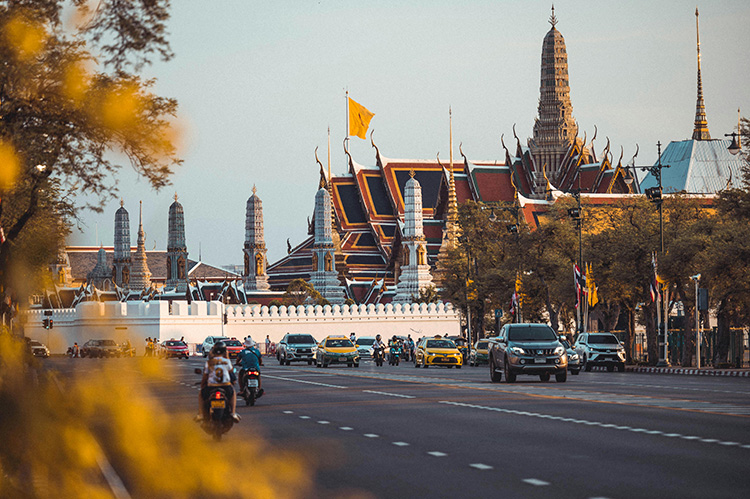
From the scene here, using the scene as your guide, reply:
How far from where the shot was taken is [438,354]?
49.5 m

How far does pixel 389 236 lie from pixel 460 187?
10.2 m

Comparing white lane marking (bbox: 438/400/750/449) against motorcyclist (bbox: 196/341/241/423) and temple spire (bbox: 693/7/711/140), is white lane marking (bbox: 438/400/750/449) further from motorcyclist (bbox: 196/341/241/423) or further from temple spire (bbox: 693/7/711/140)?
temple spire (bbox: 693/7/711/140)

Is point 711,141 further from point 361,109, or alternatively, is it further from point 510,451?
point 510,451

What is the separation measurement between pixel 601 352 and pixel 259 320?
145ft

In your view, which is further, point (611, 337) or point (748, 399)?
point (611, 337)

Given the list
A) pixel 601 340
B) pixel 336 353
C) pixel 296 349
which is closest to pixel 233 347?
pixel 296 349

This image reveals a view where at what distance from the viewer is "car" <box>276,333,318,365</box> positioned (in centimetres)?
5466

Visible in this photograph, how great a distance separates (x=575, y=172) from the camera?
107188 mm

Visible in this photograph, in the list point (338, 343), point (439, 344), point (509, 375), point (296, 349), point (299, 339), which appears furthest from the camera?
point (299, 339)

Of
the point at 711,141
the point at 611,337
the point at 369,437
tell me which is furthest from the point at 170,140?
the point at 711,141

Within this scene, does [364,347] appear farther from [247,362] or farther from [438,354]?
[247,362]

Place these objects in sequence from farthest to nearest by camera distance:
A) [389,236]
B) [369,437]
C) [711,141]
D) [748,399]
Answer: [711,141] < [389,236] < [748,399] < [369,437]

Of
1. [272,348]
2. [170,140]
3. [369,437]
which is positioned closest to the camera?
[170,140]

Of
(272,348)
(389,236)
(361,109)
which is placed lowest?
(272,348)
